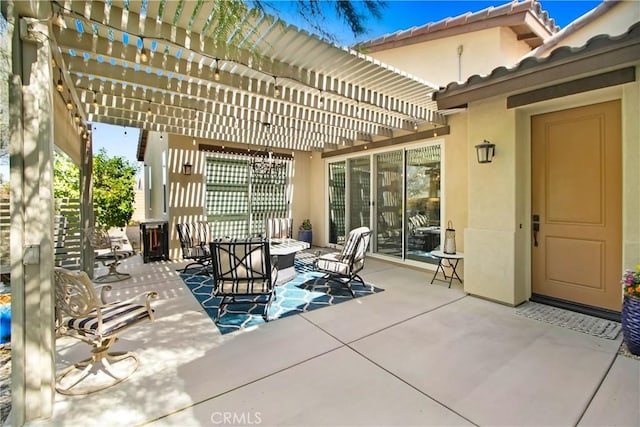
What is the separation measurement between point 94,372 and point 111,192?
9.29 m

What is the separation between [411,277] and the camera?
5.54 meters

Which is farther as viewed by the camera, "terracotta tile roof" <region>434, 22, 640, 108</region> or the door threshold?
the door threshold

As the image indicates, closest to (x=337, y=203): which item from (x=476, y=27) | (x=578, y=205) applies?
(x=476, y=27)

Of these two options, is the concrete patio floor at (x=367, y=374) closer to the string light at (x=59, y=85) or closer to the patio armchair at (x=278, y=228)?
the string light at (x=59, y=85)

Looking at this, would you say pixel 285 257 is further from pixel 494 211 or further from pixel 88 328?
pixel 494 211

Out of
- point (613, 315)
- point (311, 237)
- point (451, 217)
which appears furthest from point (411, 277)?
point (311, 237)

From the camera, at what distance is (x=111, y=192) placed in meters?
9.95

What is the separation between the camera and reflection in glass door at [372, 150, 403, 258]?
259 inches

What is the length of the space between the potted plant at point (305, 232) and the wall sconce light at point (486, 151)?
554cm

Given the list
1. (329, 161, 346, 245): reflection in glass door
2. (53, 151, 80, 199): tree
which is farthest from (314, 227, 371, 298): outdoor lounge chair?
(53, 151, 80, 199): tree

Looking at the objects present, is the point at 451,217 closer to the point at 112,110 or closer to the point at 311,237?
the point at 311,237

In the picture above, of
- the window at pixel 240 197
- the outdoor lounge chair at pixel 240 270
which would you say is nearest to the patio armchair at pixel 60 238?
the window at pixel 240 197

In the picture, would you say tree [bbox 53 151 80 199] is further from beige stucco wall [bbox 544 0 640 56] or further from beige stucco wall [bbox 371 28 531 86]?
beige stucco wall [bbox 544 0 640 56]

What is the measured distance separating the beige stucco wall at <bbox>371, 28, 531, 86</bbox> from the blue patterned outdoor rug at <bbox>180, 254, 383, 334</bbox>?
4.59 m
